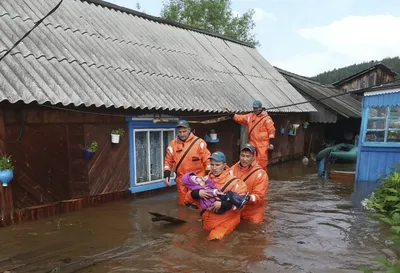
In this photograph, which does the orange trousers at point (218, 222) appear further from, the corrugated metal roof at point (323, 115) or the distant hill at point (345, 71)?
the distant hill at point (345, 71)

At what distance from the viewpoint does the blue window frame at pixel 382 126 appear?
8.83 m

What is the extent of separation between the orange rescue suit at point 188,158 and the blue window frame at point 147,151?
5.86 ft

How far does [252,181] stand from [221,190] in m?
0.79

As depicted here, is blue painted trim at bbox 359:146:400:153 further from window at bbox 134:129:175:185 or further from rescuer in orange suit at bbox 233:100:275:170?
window at bbox 134:129:175:185

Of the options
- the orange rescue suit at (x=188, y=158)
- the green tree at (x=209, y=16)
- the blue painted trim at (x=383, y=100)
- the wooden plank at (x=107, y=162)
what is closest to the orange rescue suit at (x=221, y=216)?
the orange rescue suit at (x=188, y=158)

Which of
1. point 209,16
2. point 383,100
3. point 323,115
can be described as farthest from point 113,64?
point 209,16

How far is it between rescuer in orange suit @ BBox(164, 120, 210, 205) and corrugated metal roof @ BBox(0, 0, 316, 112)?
1450 millimetres

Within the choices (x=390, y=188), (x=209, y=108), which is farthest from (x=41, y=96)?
(x=390, y=188)

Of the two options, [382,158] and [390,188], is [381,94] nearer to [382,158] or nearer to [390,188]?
[382,158]

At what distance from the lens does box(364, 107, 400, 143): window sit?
348 inches

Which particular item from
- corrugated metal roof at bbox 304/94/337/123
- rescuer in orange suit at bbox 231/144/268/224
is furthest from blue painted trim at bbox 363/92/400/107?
corrugated metal roof at bbox 304/94/337/123

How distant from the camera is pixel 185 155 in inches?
242

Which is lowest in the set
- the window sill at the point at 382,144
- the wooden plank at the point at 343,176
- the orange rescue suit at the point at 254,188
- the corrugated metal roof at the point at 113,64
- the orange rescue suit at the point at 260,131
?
the wooden plank at the point at 343,176

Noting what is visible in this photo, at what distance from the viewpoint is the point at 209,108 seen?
8891 millimetres
